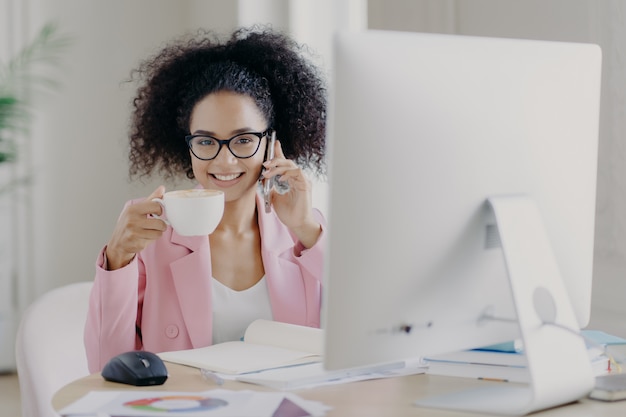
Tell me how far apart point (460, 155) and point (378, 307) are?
0.72 ft

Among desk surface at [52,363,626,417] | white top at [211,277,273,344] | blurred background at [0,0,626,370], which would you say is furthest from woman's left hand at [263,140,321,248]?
blurred background at [0,0,626,370]

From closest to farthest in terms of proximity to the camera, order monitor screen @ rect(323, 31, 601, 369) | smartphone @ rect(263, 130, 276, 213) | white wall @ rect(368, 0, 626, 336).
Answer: monitor screen @ rect(323, 31, 601, 369) → smartphone @ rect(263, 130, 276, 213) → white wall @ rect(368, 0, 626, 336)

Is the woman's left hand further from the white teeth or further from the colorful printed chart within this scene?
the colorful printed chart

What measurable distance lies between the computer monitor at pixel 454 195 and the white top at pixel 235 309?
2.34ft

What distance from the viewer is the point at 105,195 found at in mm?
4219

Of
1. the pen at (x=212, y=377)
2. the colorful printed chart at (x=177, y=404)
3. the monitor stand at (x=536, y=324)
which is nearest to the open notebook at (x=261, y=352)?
the pen at (x=212, y=377)

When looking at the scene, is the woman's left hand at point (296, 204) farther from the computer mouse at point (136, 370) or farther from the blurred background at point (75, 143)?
the blurred background at point (75, 143)

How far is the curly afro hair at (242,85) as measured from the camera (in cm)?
205

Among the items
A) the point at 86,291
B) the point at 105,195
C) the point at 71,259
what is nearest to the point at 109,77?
the point at 105,195

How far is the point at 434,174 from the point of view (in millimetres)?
1174

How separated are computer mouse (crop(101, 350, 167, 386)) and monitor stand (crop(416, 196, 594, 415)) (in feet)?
1.22

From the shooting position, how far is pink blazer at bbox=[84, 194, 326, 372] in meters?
1.77

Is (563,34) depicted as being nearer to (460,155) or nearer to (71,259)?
(460,155)

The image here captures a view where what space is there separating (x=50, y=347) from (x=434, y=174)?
94 cm
